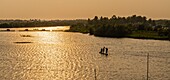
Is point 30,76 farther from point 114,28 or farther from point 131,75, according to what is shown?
point 114,28

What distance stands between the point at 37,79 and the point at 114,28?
7246 cm

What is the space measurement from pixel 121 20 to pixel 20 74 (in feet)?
507

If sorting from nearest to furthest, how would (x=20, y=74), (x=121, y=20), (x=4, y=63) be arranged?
(x=20, y=74)
(x=4, y=63)
(x=121, y=20)

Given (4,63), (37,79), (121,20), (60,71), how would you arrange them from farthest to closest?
(121,20), (4,63), (60,71), (37,79)

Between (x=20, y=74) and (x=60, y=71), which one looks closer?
(x=20, y=74)

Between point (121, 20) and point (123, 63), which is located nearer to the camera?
point (123, 63)

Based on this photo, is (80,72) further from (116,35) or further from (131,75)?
(116,35)

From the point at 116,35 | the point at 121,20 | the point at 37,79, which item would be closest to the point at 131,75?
the point at 37,79

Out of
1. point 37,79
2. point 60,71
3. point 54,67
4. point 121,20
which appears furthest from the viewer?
point 121,20

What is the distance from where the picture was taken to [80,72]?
3800cm

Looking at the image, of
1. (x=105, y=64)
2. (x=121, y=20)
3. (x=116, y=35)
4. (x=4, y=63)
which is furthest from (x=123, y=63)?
(x=121, y=20)

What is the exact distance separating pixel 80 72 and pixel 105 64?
7.16m

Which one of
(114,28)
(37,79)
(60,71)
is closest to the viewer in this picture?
(37,79)

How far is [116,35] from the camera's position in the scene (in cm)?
10525
